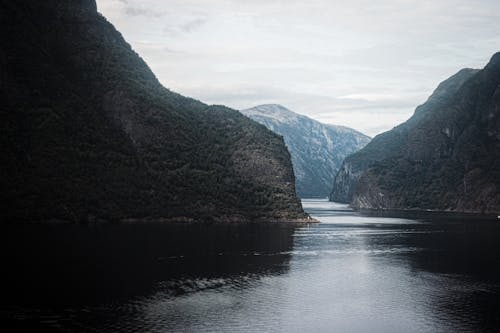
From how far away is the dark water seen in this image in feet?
282

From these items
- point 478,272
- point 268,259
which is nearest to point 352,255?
point 268,259

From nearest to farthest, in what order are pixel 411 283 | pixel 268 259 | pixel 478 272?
pixel 411 283 → pixel 478 272 → pixel 268 259

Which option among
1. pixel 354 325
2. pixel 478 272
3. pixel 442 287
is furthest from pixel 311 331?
pixel 478 272

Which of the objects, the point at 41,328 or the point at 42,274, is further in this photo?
the point at 42,274

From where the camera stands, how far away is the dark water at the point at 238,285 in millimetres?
85812

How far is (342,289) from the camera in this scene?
380 feet

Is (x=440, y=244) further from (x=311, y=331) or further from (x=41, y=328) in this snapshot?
(x=41, y=328)

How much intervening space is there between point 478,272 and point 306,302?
A: 52.5 metres

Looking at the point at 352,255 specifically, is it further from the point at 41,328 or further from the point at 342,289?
the point at 41,328

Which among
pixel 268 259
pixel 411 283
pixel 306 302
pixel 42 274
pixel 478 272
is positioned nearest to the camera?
pixel 306 302

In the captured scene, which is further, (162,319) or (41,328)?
(162,319)

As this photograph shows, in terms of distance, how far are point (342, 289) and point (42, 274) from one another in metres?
57.2

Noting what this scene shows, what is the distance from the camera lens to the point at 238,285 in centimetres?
11494

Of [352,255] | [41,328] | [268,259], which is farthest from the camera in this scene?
[352,255]
